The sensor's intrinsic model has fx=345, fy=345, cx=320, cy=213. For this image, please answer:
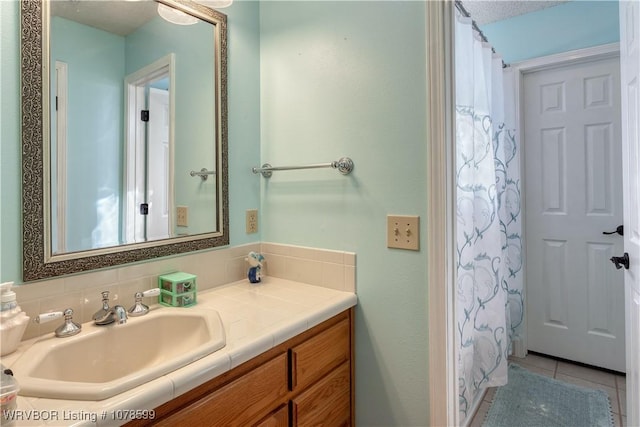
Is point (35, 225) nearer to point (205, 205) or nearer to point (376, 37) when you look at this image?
point (205, 205)

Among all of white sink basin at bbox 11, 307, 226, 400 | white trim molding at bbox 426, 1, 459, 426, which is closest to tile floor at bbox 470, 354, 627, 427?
white trim molding at bbox 426, 1, 459, 426

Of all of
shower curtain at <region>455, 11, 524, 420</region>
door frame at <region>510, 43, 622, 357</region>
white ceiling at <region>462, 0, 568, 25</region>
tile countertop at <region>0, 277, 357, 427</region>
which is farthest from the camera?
white ceiling at <region>462, 0, 568, 25</region>

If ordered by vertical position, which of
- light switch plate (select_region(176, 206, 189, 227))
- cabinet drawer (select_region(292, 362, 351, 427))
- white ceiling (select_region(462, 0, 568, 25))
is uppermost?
white ceiling (select_region(462, 0, 568, 25))

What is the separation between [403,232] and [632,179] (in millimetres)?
762

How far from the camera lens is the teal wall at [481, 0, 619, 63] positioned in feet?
6.98

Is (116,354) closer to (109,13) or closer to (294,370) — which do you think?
(294,370)

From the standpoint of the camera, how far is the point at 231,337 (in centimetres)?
94

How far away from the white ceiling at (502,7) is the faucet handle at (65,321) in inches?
102

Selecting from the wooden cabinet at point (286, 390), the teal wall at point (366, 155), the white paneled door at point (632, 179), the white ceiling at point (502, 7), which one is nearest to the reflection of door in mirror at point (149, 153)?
the teal wall at point (366, 155)

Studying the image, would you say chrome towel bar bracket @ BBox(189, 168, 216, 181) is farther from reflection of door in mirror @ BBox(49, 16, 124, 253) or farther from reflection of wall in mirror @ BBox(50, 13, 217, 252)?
reflection of door in mirror @ BBox(49, 16, 124, 253)

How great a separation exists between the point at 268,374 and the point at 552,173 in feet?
7.54

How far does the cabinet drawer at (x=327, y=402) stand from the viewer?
1086mm

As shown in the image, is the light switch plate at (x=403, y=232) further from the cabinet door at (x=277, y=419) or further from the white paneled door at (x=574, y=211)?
the white paneled door at (x=574, y=211)

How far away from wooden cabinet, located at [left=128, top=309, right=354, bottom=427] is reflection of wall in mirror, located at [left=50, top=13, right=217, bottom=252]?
1.98ft
